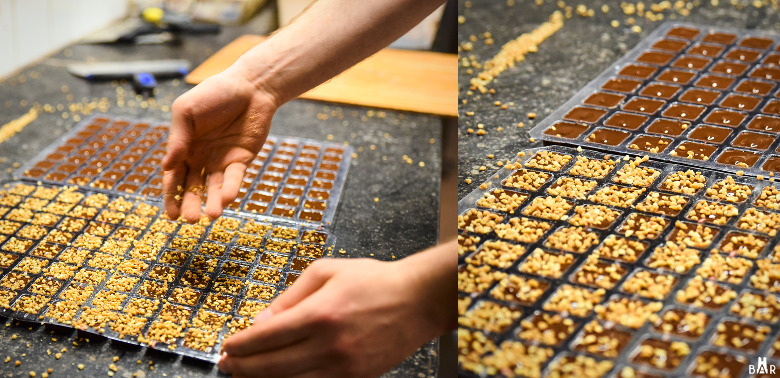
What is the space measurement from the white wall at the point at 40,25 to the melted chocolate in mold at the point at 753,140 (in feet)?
7.51

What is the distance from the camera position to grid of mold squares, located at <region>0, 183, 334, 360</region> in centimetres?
104

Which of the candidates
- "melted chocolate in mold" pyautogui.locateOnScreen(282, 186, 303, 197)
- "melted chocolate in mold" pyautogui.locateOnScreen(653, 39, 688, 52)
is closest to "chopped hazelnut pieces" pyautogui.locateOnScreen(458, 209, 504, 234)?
"melted chocolate in mold" pyautogui.locateOnScreen(282, 186, 303, 197)

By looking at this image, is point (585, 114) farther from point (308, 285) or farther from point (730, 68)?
point (308, 285)

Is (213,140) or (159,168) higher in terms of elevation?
(213,140)

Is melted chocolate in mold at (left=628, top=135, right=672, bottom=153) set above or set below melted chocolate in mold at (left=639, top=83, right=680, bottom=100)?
below

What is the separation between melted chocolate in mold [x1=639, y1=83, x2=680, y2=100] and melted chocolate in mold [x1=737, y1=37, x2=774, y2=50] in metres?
0.37

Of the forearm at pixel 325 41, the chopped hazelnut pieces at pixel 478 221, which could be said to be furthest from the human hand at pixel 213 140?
the chopped hazelnut pieces at pixel 478 221

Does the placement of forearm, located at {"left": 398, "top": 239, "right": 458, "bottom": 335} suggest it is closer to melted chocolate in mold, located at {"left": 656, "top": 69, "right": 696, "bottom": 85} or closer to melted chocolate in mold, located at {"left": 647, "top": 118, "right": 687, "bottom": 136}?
melted chocolate in mold, located at {"left": 647, "top": 118, "right": 687, "bottom": 136}

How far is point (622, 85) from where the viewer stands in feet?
4.62

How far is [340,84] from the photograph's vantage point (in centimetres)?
196

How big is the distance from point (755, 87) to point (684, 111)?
8.4 inches

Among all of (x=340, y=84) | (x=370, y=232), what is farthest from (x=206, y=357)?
(x=340, y=84)

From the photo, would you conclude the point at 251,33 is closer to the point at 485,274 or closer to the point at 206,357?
the point at 206,357

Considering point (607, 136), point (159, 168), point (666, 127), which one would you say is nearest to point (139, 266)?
point (159, 168)
